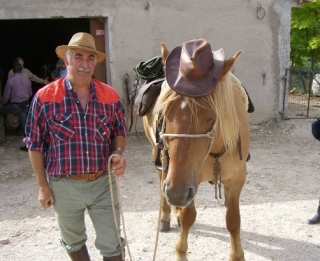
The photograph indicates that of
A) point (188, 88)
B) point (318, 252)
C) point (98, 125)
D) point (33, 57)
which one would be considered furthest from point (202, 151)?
point (33, 57)

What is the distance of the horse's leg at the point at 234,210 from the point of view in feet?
11.0

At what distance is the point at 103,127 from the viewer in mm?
2658

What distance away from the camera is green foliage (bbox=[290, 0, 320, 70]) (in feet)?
45.4

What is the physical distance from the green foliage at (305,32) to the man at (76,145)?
42.4ft

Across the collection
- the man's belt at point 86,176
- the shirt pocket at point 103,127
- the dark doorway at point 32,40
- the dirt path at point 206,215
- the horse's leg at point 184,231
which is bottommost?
the dirt path at point 206,215

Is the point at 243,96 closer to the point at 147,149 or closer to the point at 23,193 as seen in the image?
the point at 23,193

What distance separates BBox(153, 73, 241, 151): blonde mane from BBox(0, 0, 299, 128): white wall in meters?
5.96

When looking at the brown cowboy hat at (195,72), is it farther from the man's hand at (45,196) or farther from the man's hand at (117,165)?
the man's hand at (45,196)

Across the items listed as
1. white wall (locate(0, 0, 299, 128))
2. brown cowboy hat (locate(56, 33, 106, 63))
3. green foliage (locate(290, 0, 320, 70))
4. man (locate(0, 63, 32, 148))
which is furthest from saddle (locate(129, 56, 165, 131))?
green foliage (locate(290, 0, 320, 70))

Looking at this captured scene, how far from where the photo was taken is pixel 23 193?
5.47 meters

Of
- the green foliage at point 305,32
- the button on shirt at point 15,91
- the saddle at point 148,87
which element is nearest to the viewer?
the saddle at point 148,87

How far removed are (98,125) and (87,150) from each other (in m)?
0.19

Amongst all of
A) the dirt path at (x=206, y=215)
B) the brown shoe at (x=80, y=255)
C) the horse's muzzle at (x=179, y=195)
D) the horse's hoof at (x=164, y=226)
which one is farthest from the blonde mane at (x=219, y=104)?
the horse's hoof at (x=164, y=226)

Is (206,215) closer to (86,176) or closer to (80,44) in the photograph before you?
(86,176)
